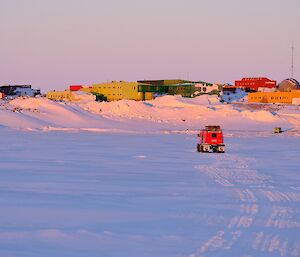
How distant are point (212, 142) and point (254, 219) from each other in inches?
650

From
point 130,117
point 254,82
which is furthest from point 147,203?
point 254,82

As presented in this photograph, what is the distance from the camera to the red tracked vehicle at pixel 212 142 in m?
26.4

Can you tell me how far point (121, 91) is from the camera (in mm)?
96312

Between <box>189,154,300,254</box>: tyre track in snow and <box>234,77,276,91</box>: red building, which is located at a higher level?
<box>234,77,276,91</box>: red building

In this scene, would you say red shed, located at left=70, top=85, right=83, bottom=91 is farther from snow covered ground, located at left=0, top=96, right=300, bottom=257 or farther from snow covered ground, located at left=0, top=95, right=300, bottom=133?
snow covered ground, located at left=0, top=96, right=300, bottom=257

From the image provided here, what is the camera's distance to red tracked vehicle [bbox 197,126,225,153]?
2638cm

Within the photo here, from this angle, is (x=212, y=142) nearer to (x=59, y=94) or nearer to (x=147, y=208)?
(x=147, y=208)

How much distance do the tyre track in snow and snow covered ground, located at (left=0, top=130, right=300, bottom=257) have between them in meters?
0.02

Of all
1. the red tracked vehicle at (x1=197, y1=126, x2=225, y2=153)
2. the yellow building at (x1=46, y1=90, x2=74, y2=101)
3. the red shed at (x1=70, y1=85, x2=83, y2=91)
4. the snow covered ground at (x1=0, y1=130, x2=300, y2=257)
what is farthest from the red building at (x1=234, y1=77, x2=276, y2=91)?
the snow covered ground at (x1=0, y1=130, x2=300, y2=257)

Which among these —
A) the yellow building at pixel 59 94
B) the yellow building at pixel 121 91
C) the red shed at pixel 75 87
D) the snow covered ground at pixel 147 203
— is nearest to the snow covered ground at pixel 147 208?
the snow covered ground at pixel 147 203

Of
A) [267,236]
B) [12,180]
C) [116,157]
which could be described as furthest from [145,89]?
[267,236]

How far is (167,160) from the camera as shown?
22.0 m

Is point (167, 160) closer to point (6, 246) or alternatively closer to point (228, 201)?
point (228, 201)

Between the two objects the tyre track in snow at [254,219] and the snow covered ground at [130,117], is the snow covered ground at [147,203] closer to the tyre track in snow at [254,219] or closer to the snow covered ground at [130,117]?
the tyre track in snow at [254,219]
